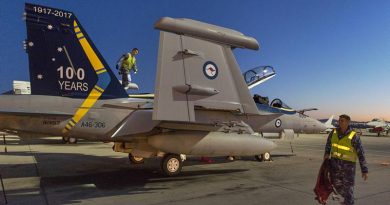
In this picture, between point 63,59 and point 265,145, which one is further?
point 265,145

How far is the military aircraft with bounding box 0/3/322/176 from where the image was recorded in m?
6.95

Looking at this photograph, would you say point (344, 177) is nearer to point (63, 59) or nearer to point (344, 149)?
point (344, 149)

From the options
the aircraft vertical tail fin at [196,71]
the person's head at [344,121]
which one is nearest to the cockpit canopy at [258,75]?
the aircraft vertical tail fin at [196,71]

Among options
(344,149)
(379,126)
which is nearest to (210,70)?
(344,149)

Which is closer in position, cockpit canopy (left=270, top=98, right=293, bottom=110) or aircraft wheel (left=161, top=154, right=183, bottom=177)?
aircraft wheel (left=161, top=154, right=183, bottom=177)

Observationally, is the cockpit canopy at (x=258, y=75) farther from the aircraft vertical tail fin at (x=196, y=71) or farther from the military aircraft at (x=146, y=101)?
the aircraft vertical tail fin at (x=196, y=71)

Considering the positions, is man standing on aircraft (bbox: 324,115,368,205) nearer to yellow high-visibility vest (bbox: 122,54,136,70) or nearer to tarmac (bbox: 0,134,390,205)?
tarmac (bbox: 0,134,390,205)

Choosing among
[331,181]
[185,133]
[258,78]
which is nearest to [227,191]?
[185,133]

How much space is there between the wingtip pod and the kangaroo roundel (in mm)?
562

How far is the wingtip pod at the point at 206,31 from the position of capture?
6.64 m

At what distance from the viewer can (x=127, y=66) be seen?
1049 cm

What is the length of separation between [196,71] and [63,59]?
318 cm

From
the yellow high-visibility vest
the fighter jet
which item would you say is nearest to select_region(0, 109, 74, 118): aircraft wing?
the fighter jet

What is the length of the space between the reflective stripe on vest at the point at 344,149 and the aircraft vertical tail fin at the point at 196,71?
3177mm
